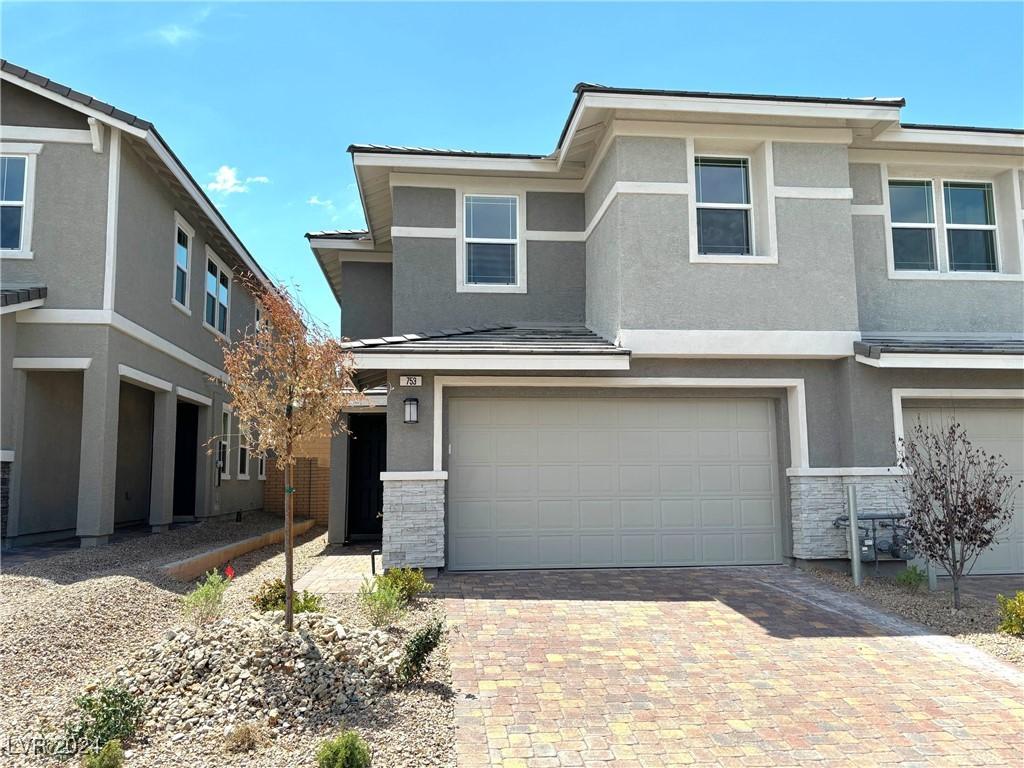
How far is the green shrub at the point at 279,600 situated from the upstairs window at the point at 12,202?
743cm

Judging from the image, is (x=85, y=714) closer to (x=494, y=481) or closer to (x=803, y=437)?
(x=494, y=481)

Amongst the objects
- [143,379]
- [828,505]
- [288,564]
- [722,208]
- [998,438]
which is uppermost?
[722,208]

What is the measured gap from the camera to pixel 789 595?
8.77m

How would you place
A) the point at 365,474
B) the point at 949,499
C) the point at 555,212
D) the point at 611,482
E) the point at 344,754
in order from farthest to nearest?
1. the point at 365,474
2. the point at 555,212
3. the point at 611,482
4. the point at 949,499
5. the point at 344,754

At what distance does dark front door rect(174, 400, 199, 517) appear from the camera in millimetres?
16125

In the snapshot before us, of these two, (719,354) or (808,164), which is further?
(808,164)

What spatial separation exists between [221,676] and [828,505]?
7827mm

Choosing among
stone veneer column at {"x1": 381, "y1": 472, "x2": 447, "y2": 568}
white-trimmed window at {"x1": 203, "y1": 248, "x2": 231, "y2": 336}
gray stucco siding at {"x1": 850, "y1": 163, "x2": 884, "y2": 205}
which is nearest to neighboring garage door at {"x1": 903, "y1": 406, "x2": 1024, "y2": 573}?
gray stucco siding at {"x1": 850, "y1": 163, "x2": 884, "y2": 205}

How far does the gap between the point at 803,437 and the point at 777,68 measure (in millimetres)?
5530

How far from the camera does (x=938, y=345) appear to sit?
401 inches

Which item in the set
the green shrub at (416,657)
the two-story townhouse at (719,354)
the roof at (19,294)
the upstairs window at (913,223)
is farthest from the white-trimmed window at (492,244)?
the green shrub at (416,657)

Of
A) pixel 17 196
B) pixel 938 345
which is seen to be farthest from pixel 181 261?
pixel 938 345

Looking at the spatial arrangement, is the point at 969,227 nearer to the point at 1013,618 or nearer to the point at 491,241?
the point at 1013,618

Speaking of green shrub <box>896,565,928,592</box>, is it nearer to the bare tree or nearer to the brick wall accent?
the bare tree
